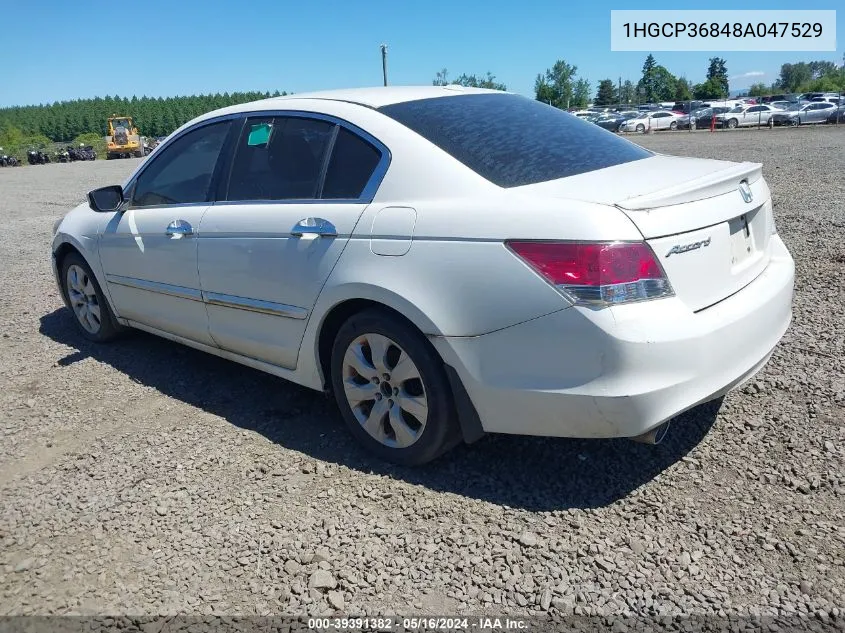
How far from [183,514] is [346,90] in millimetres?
2460

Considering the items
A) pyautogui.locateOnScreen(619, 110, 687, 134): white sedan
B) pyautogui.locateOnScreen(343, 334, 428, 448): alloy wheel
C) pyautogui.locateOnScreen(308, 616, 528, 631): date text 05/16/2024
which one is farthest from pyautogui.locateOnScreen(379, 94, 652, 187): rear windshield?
pyautogui.locateOnScreen(619, 110, 687, 134): white sedan

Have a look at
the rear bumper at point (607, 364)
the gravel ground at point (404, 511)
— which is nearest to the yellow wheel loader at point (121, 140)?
the gravel ground at point (404, 511)

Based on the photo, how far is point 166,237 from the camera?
407 cm

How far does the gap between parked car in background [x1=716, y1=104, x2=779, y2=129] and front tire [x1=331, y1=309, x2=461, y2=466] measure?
39.6 m

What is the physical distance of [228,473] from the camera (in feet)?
10.6

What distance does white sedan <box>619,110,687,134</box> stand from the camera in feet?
135

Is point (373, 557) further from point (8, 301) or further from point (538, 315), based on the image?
point (8, 301)

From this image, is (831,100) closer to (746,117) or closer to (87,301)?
(746,117)

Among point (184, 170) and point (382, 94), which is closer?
point (382, 94)

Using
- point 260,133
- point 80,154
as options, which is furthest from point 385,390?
point 80,154

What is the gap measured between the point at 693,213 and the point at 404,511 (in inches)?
66.8

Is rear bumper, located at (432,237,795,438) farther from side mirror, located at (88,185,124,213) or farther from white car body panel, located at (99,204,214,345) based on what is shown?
side mirror, located at (88,185,124,213)

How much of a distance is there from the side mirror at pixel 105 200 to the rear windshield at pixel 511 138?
229cm

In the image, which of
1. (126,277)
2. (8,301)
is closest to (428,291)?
(126,277)
